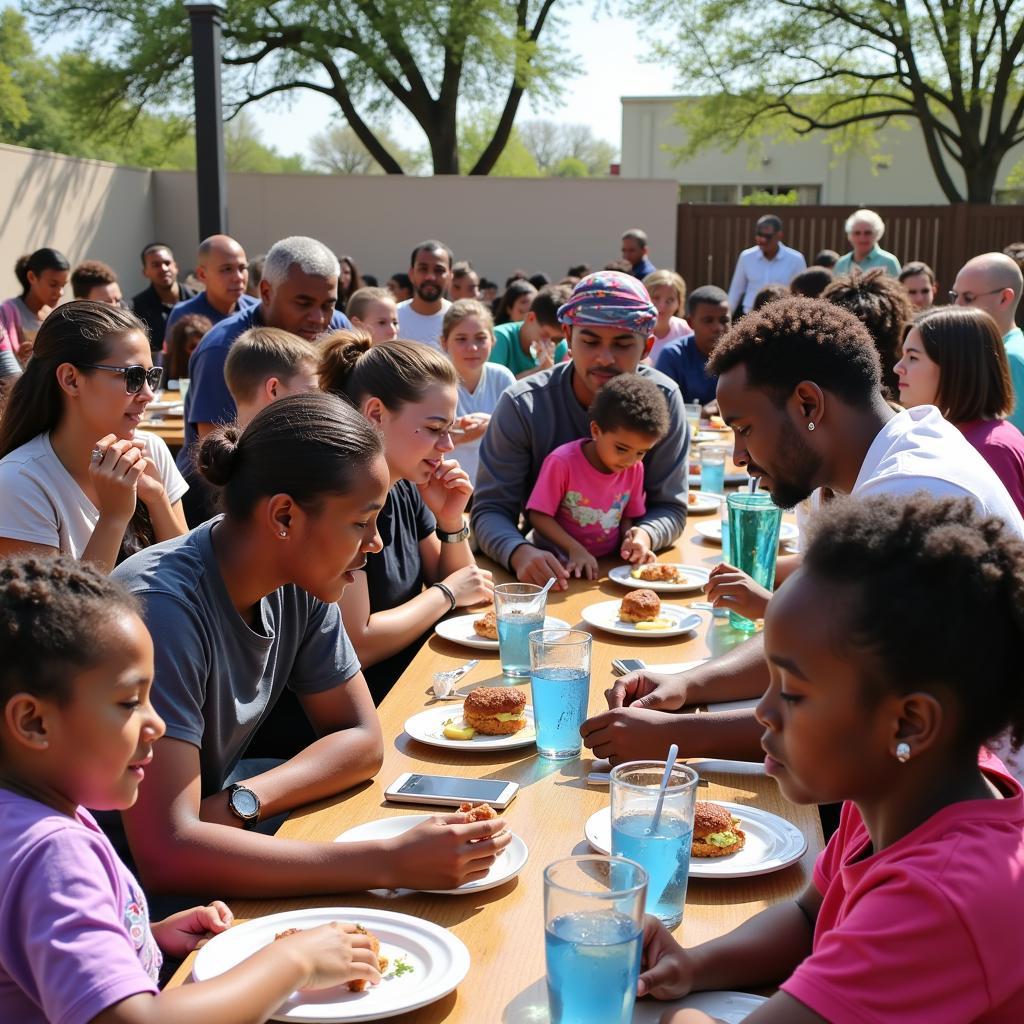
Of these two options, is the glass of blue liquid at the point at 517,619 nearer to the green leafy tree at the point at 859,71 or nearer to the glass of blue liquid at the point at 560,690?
the glass of blue liquid at the point at 560,690

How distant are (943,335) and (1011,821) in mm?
2922

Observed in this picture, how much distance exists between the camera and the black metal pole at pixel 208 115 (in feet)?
28.7

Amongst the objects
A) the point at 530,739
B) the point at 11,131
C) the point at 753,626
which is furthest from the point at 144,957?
the point at 11,131

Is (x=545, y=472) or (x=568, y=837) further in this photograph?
(x=545, y=472)

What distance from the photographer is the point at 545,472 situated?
3.87 m

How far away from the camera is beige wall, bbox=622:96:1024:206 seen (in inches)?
1251

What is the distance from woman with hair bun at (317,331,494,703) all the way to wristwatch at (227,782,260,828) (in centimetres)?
100

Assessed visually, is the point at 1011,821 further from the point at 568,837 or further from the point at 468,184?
the point at 468,184

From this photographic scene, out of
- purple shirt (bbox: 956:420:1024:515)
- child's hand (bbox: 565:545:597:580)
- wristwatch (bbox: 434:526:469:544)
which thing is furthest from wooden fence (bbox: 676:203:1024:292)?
wristwatch (bbox: 434:526:469:544)

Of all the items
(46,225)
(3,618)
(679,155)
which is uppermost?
(679,155)

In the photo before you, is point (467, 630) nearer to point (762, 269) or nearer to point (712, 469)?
point (712, 469)

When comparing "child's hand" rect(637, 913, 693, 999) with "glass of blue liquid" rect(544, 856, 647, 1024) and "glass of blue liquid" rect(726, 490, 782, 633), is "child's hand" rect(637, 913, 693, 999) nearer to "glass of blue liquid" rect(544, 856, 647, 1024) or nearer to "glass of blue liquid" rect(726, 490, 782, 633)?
"glass of blue liquid" rect(544, 856, 647, 1024)

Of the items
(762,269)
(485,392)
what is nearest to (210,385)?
(485,392)

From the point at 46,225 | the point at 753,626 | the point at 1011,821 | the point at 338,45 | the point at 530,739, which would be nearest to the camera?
the point at 1011,821
